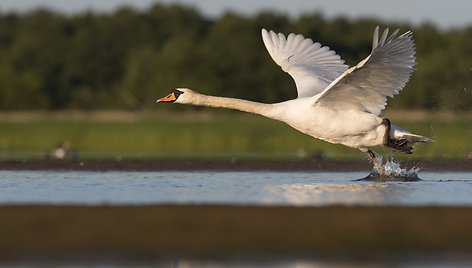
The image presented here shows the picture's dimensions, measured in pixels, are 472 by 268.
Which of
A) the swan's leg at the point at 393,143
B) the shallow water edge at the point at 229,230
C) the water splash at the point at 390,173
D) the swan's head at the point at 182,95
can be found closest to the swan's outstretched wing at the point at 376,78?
the swan's leg at the point at 393,143

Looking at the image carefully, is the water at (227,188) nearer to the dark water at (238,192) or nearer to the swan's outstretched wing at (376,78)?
the dark water at (238,192)

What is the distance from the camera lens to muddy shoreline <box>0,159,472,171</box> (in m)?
17.7

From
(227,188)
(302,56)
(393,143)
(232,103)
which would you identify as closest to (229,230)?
(227,188)

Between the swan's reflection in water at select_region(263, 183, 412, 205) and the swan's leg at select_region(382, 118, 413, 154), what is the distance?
0.87 metres

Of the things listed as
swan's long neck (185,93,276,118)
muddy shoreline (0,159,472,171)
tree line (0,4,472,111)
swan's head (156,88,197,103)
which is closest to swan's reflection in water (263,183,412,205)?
swan's long neck (185,93,276,118)

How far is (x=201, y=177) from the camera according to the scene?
51.4 feet

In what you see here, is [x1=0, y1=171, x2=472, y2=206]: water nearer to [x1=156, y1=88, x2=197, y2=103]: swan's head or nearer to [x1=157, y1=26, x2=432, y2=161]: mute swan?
[x1=157, y1=26, x2=432, y2=161]: mute swan

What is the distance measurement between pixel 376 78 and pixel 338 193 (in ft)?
8.95

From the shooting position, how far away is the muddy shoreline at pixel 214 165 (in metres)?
17.7

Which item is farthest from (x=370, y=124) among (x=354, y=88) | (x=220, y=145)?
(x=220, y=145)

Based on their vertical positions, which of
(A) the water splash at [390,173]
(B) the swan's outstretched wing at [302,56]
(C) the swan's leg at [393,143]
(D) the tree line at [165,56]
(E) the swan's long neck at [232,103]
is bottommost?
(A) the water splash at [390,173]

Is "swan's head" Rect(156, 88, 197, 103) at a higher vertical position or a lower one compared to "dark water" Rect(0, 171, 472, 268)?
higher

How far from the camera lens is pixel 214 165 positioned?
1820 cm

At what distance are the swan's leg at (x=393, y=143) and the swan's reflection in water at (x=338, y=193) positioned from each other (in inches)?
34.4
